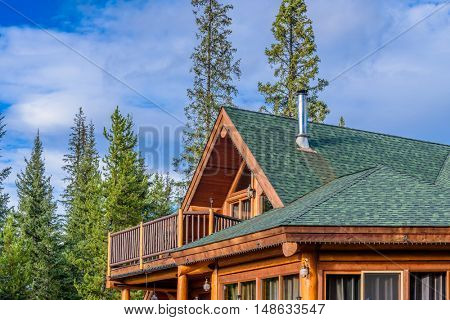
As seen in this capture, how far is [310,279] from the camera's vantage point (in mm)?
12812

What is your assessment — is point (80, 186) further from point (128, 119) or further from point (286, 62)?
point (286, 62)

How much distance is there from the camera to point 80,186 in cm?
→ 6116

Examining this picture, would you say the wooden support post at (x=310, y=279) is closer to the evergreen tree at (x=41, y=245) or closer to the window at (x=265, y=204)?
the window at (x=265, y=204)

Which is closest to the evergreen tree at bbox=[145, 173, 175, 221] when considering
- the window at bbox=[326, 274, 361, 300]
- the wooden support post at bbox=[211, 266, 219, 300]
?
the wooden support post at bbox=[211, 266, 219, 300]

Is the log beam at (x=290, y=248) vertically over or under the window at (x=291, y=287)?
over

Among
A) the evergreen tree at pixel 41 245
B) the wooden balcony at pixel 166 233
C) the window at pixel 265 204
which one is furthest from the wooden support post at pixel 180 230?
the evergreen tree at pixel 41 245

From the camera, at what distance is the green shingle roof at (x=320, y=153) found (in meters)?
17.1

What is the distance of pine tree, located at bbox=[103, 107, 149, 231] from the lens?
4119 centimetres

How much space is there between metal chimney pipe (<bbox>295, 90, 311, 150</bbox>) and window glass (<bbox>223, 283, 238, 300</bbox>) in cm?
452

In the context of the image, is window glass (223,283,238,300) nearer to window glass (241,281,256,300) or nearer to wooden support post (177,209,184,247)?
window glass (241,281,256,300)

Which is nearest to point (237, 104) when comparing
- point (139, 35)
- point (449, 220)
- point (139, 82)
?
point (139, 35)

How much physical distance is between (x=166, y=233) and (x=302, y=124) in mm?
4439

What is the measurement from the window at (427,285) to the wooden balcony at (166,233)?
5.73 metres

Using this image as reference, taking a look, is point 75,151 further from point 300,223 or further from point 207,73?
point 300,223
